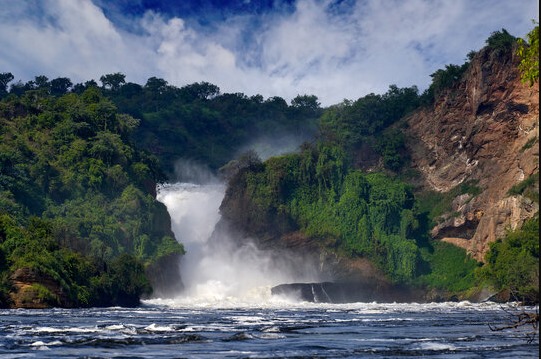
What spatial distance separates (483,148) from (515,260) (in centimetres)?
3732

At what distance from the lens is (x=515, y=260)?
340ft

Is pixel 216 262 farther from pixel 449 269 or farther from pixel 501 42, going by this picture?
pixel 501 42

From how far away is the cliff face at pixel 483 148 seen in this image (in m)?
125

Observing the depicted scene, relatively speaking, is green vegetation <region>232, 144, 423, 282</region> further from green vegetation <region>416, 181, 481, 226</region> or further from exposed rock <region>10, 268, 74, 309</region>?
exposed rock <region>10, 268, 74, 309</region>

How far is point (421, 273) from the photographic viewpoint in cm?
13212

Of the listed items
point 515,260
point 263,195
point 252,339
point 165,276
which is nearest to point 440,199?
point 263,195

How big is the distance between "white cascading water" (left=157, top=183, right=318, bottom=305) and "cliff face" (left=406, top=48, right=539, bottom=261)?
997 inches

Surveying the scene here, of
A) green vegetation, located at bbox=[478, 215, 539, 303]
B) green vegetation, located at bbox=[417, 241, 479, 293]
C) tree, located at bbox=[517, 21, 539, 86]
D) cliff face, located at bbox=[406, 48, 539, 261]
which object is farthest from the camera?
green vegetation, located at bbox=[417, 241, 479, 293]

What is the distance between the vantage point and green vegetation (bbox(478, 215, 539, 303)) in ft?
320

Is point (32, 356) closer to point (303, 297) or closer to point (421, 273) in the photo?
point (303, 297)

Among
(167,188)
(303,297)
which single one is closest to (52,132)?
(167,188)

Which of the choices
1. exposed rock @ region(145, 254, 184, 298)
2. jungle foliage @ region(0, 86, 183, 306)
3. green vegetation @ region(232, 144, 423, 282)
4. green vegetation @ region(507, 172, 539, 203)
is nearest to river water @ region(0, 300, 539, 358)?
jungle foliage @ region(0, 86, 183, 306)

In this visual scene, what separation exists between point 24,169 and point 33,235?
3935 centimetres

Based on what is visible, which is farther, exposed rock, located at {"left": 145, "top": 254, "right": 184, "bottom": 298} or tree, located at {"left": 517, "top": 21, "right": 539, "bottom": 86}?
exposed rock, located at {"left": 145, "top": 254, "right": 184, "bottom": 298}
